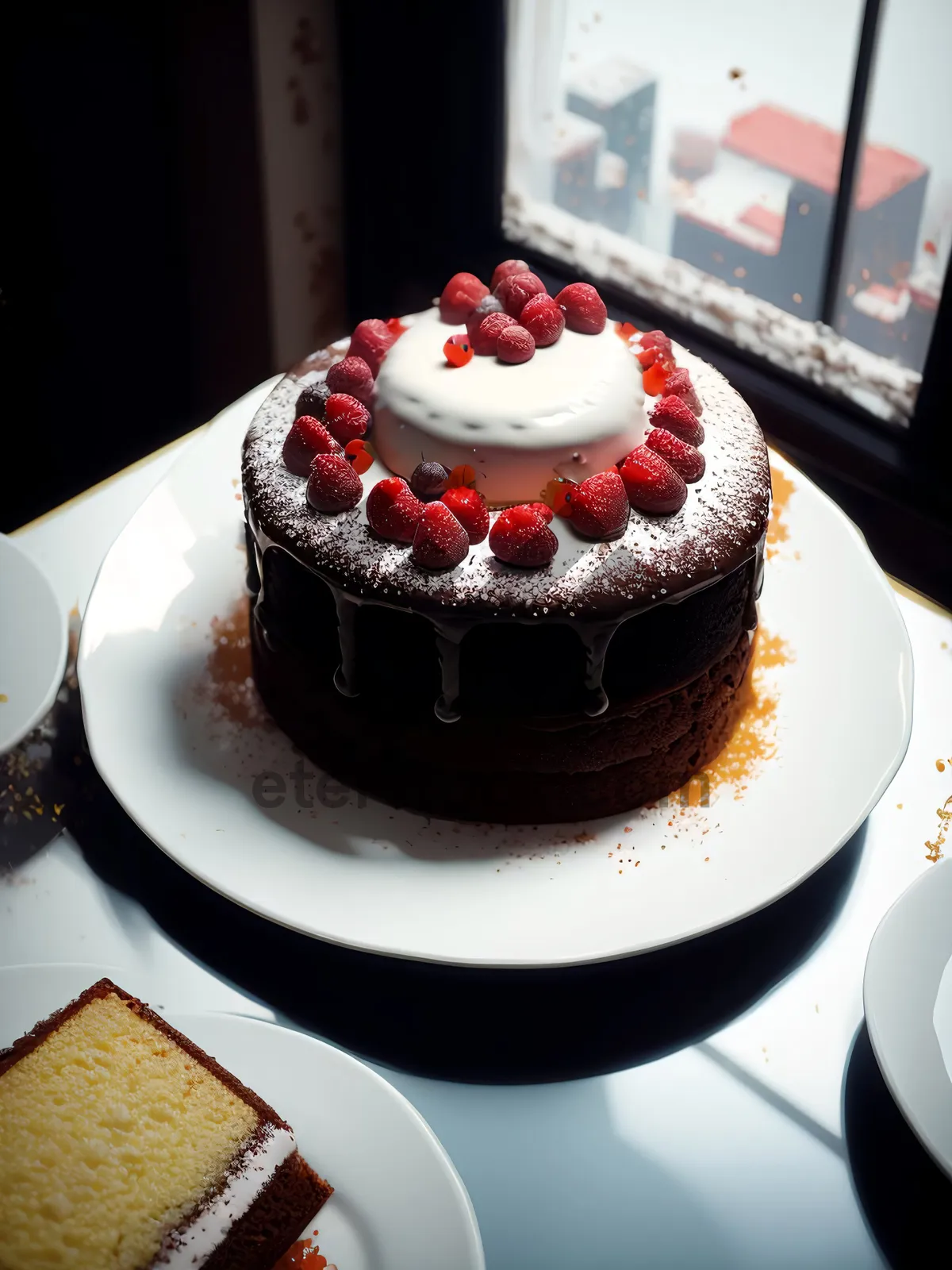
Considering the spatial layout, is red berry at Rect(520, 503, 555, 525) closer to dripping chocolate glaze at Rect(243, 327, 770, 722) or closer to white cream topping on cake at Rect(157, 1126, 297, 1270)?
dripping chocolate glaze at Rect(243, 327, 770, 722)

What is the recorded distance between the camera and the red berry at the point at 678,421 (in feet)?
6.24

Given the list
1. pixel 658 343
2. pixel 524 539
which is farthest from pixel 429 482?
pixel 658 343

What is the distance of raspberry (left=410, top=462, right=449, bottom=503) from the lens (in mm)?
1773

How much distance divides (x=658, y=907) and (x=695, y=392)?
2.54 feet

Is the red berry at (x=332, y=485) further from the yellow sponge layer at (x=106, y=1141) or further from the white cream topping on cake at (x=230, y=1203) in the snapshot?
the white cream topping on cake at (x=230, y=1203)

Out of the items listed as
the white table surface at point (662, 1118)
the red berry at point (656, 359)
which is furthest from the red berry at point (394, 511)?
the white table surface at point (662, 1118)

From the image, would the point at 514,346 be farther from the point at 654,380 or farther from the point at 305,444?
the point at 305,444

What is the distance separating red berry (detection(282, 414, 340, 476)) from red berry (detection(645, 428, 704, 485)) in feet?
1.41

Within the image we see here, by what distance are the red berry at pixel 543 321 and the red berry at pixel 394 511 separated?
1.22ft

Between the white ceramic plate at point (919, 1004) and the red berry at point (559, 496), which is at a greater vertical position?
the red berry at point (559, 496)

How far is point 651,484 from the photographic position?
1771 mm

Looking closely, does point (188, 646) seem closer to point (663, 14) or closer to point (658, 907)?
point (658, 907)

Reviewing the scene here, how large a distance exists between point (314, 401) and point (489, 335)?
0.27 metres

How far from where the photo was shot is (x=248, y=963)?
1727 millimetres
